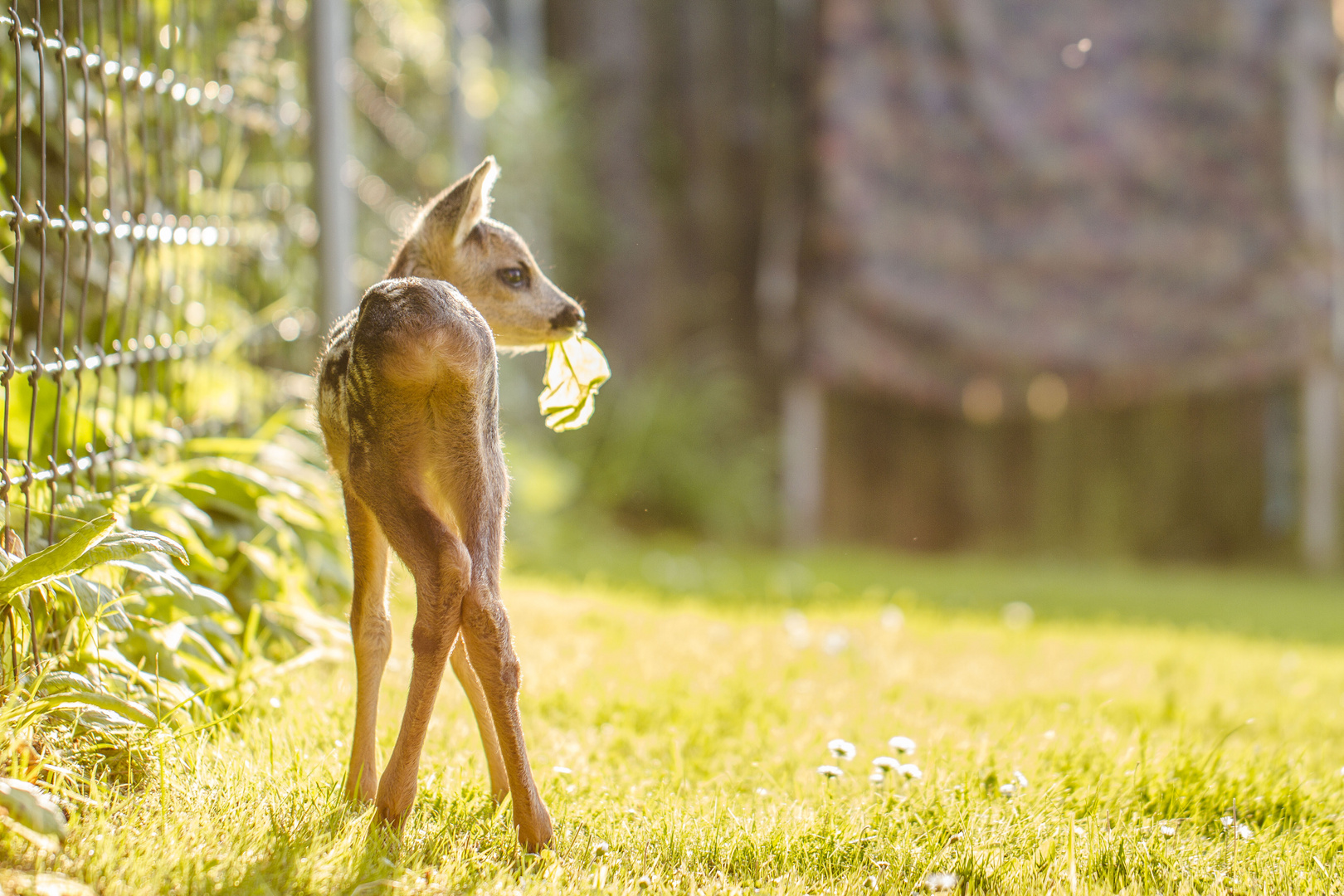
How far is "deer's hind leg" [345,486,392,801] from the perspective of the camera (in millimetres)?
1812

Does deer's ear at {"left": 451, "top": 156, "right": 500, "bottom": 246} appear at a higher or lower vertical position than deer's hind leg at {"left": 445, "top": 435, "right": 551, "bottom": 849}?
higher

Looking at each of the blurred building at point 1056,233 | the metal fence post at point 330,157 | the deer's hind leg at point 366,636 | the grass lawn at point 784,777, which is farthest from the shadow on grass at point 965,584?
the deer's hind leg at point 366,636

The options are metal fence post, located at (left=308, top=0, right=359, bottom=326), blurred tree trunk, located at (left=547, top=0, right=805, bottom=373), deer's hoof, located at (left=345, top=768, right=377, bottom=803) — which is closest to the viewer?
deer's hoof, located at (left=345, top=768, right=377, bottom=803)

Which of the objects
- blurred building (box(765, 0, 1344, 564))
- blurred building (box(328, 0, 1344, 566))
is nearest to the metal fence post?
blurred building (box(328, 0, 1344, 566))

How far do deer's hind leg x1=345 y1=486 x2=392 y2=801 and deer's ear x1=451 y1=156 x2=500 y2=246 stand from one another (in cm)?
51

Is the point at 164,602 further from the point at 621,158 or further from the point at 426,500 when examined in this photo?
the point at 621,158

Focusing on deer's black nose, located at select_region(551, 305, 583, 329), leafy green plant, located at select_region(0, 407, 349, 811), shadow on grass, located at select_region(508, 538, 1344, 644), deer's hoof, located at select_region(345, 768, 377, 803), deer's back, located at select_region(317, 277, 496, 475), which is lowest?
shadow on grass, located at select_region(508, 538, 1344, 644)

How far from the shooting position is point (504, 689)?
1.69 metres

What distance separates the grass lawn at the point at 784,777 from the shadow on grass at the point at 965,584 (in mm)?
826

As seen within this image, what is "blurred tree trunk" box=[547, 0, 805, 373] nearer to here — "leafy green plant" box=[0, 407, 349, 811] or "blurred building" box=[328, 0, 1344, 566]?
"blurred building" box=[328, 0, 1344, 566]

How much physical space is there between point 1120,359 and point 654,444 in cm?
317

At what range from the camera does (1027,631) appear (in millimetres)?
4398

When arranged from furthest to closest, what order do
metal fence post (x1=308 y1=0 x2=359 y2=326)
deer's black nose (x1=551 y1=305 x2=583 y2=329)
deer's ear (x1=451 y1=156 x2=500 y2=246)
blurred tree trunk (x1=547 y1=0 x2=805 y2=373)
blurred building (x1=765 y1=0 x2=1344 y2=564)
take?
blurred tree trunk (x1=547 y1=0 x2=805 y2=373) < blurred building (x1=765 y1=0 x2=1344 y2=564) < metal fence post (x1=308 y1=0 x2=359 y2=326) < deer's black nose (x1=551 y1=305 x2=583 y2=329) < deer's ear (x1=451 y1=156 x2=500 y2=246)

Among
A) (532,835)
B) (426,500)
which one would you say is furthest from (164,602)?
(532,835)
